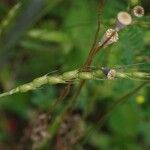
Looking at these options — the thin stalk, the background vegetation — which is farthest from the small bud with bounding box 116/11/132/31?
the background vegetation

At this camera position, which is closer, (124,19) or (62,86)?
(124,19)

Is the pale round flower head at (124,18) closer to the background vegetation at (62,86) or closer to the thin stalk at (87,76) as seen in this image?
the thin stalk at (87,76)

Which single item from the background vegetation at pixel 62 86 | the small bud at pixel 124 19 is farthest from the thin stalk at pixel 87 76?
the background vegetation at pixel 62 86

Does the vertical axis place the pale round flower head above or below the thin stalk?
above

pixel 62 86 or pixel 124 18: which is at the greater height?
pixel 62 86

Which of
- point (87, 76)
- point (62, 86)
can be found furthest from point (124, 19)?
point (62, 86)

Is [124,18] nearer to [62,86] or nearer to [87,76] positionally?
[87,76]

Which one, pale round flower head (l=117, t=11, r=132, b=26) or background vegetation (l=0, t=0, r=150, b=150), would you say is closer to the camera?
pale round flower head (l=117, t=11, r=132, b=26)

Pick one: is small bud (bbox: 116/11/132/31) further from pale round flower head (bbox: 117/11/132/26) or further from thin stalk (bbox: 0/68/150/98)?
thin stalk (bbox: 0/68/150/98)
